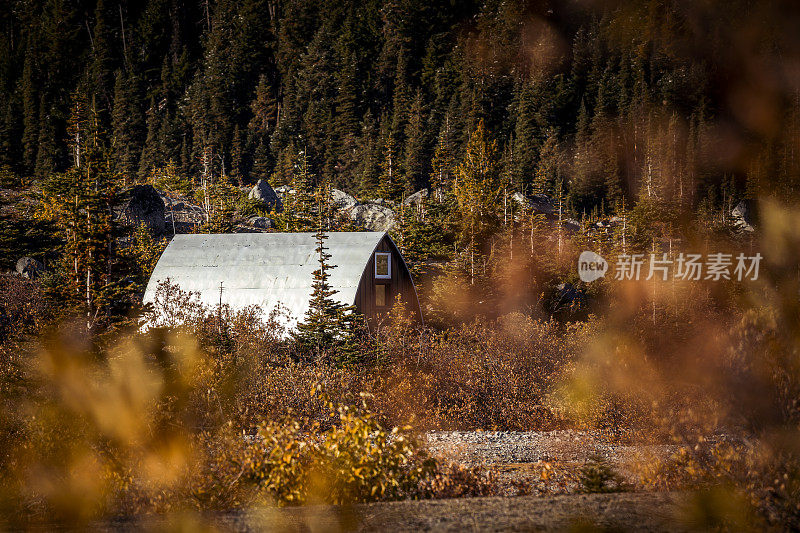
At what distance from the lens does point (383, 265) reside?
28.8 meters

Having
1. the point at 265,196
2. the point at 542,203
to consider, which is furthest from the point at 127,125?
the point at 542,203

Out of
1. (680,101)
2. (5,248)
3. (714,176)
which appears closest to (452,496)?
(5,248)

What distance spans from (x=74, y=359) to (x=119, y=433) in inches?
126

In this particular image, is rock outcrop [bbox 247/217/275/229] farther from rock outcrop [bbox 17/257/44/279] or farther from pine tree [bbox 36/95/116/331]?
pine tree [bbox 36/95/116/331]

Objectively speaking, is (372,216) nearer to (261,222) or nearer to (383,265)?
(261,222)

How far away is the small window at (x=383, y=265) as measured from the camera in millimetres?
28406

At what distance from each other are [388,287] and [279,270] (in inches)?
199

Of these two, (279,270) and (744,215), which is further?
(744,215)

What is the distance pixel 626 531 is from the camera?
7305mm

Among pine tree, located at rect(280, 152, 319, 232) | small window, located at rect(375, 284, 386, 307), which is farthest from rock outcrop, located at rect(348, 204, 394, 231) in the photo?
small window, located at rect(375, 284, 386, 307)

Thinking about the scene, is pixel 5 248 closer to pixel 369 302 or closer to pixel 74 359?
pixel 369 302

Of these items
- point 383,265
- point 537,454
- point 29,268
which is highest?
point 383,265

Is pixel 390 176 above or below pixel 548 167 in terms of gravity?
below

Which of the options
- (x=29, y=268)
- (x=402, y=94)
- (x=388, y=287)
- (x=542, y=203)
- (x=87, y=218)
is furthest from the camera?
(x=402, y=94)
